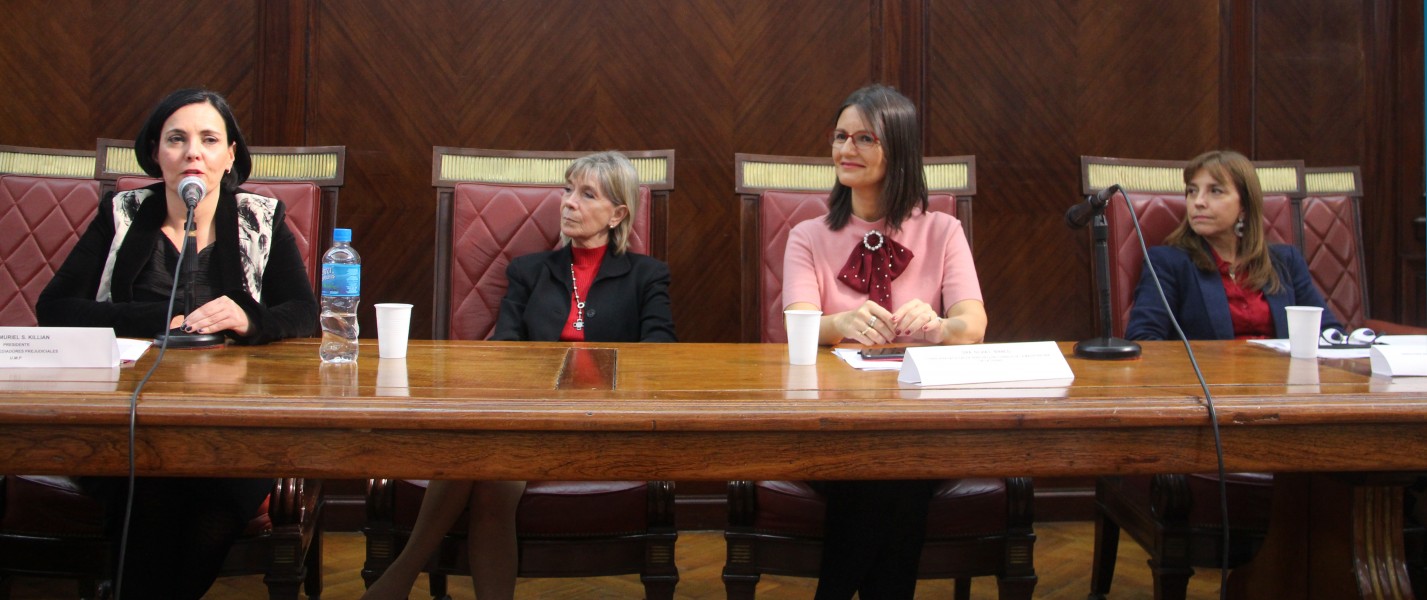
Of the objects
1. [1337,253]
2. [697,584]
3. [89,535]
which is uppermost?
[1337,253]

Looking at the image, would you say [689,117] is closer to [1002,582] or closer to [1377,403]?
[1002,582]

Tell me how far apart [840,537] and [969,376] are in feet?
1.49

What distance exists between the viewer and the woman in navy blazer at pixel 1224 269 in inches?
88.7

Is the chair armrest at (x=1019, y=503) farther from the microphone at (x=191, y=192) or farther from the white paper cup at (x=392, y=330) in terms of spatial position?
the microphone at (x=191, y=192)

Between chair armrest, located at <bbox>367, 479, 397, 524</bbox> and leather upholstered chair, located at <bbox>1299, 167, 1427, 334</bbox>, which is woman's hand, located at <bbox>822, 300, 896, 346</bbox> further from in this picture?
leather upholstered chair, located at <bbox>1299, 167, 1427, 334</bbox>

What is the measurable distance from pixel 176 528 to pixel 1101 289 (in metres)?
1.42

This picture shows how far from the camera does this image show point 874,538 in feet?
4.97

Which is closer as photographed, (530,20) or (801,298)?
(801,298)

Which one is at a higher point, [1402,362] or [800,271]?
[800,271]

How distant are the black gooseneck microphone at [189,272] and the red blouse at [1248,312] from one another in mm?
2088

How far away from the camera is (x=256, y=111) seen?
2840 mm

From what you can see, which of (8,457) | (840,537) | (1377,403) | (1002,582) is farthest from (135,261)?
(1377,403)

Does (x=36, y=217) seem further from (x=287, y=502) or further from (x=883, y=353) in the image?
(x=883, y=353)

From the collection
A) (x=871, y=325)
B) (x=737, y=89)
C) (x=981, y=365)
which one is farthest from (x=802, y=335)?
(x=737, y=89)
